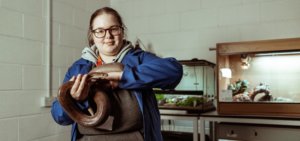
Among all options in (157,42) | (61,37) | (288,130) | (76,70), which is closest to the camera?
(76,70)

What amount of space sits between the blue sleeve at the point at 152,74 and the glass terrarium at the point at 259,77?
1.24 metres

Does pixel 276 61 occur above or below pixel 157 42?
below

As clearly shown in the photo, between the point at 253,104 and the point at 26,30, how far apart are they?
1.71m

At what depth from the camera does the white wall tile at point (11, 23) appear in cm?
178

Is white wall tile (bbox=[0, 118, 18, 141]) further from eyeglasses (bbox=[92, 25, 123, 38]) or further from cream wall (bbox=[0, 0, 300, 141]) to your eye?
eyeglasses (bbox=[92, 25, 123, 38])

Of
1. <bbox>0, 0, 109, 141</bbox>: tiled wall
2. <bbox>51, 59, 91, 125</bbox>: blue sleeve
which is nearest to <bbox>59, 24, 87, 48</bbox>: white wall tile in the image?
<bbox>0, 0, 109, 141</bbox>: tiled wall

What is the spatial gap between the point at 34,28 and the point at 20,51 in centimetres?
22

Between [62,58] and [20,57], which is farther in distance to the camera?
[62,58]

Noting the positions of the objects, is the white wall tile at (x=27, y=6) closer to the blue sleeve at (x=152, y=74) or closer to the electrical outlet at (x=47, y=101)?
the electrical outlet at (x=47, y=101)

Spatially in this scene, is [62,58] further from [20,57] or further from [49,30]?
[20,57]

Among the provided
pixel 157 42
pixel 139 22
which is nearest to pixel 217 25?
pixel 157 42

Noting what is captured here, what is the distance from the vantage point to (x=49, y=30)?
214 centimetres

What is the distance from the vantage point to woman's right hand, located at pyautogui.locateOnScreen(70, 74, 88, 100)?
2.72ft

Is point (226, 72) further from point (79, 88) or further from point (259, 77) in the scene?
point (79, 88)
